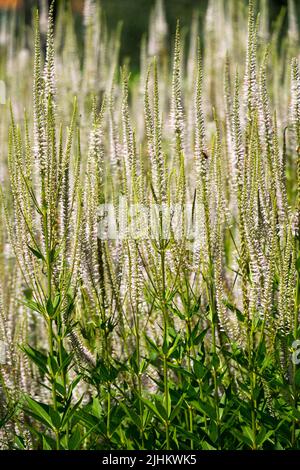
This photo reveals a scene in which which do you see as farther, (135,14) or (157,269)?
(135,14)

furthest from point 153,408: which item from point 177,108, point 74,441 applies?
point 177,108

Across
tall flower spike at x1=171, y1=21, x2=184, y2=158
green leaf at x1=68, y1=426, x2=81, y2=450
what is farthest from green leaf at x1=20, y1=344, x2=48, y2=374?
tall flower spike at x1=171, y1=21, x2=184, y2=158

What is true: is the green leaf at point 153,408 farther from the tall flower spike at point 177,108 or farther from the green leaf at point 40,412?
the tall flower spike at point 177,108

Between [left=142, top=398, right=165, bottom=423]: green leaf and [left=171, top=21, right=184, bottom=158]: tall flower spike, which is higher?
[left=171, top=21, right=184, bottom=158]: tall flower spike

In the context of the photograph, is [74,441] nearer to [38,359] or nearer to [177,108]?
[38,359]

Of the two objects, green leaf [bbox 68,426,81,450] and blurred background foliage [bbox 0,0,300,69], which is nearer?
green leaf [bbox 68,426,81,450]

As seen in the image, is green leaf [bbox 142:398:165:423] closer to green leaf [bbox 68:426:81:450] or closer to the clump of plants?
the clump of plants

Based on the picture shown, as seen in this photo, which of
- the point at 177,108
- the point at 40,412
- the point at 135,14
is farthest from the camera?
the point at 135,14

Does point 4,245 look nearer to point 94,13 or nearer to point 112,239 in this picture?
point 112,239

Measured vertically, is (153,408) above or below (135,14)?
below

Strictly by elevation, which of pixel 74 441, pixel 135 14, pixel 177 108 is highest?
pixel 135 14

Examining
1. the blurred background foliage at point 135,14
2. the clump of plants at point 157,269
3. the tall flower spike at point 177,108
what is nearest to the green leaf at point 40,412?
the clump of plants at point 157,269
